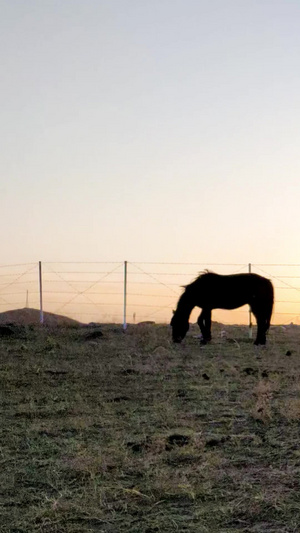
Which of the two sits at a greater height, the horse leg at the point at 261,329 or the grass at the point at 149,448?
the horse leg at the point at 261,329

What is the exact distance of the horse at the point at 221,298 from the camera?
51.4ft

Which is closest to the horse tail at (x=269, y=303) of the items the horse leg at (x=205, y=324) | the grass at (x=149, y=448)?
the horse leg at (x=205, y=324)

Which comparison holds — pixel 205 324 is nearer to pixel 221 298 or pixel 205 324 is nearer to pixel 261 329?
pixel 221 298

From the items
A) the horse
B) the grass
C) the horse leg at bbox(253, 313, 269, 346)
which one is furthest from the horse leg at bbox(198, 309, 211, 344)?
the grass

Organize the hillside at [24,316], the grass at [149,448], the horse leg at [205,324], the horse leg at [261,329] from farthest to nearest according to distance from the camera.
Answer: the hillside at [24,316]
the horse leg at [205,324]
the horse leg at [261,329]
the grass at [149,448]

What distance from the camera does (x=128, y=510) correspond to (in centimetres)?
378

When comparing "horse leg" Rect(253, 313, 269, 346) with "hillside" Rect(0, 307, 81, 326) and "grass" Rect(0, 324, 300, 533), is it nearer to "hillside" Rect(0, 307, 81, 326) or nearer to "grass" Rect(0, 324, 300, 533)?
"grass" Rect(0, 324, 300, 533)

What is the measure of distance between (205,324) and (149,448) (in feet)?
35.6

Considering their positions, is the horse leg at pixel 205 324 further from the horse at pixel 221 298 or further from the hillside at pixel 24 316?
the hillside at pixel 24 316

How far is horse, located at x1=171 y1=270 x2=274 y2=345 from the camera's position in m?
15.7

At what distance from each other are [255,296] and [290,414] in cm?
972

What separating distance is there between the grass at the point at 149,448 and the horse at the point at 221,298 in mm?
4812

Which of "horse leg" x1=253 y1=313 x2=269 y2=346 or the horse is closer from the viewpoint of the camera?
"horse leg" x1=253 y1=313 x2=269 y2=346

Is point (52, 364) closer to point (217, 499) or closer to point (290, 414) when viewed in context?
point (290, 414)
